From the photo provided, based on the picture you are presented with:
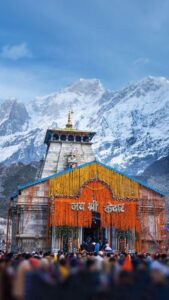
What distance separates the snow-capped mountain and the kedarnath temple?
91.0 metres

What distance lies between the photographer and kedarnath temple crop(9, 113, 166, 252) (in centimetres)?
2350

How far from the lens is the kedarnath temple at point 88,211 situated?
23500 millimetres

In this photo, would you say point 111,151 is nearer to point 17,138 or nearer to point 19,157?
point 19,157

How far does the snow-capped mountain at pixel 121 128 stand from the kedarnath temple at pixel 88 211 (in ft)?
299

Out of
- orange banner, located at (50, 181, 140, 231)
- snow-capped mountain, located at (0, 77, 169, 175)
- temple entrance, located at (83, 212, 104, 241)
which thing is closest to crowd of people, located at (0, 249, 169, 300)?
orange banner, located at (50, 181, 140, 231)

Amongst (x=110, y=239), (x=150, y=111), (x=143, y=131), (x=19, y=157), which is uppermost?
(x=150, y=111)

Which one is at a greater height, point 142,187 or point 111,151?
point 111,151

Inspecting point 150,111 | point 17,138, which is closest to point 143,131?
point 150,111

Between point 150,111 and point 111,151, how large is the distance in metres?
34.7

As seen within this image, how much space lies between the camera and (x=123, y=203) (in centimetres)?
2442

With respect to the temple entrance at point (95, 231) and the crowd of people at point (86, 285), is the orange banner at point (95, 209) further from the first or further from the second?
the crowd of people at point (86, 285)

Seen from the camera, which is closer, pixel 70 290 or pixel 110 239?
pixel 70 290

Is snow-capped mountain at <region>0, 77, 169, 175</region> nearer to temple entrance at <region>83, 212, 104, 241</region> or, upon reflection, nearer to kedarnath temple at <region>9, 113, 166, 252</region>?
temple entrance at <region>83, 212, 104, 241</region>

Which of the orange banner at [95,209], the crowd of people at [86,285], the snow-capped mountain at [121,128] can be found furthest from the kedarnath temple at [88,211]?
the snow-capped mountain at [121,128]
